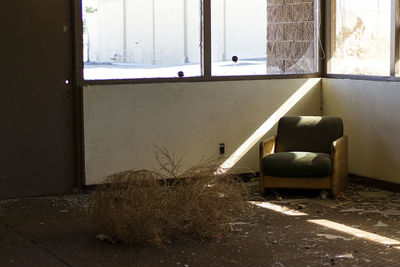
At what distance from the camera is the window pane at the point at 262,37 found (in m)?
8.40

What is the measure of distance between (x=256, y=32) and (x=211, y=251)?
146 inches

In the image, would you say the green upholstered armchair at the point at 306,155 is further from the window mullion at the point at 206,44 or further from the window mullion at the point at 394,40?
the window mullion at the point at 206,44

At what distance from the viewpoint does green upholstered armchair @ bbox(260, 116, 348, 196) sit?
7.42 m

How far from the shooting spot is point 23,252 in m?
5.67

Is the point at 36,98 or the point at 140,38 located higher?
the point at 140,38

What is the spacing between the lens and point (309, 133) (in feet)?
26.3

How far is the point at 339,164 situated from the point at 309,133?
1.96 feet

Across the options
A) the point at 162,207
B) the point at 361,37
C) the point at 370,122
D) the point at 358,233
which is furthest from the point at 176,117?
the point at 358,233

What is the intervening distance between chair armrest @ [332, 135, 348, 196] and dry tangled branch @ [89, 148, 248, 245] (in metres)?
1.64

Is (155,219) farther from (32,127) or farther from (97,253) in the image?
(32,127)

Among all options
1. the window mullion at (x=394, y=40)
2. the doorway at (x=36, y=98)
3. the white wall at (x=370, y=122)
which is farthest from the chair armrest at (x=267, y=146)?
the doorway at (x=36, y=98)

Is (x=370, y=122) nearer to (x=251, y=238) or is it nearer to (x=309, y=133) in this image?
(x=309, y=133)

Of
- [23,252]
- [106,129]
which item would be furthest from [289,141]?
[23,252]

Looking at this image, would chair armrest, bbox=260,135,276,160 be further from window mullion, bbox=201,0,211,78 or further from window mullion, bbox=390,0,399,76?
window mullion, bbox=390,0,399,76
